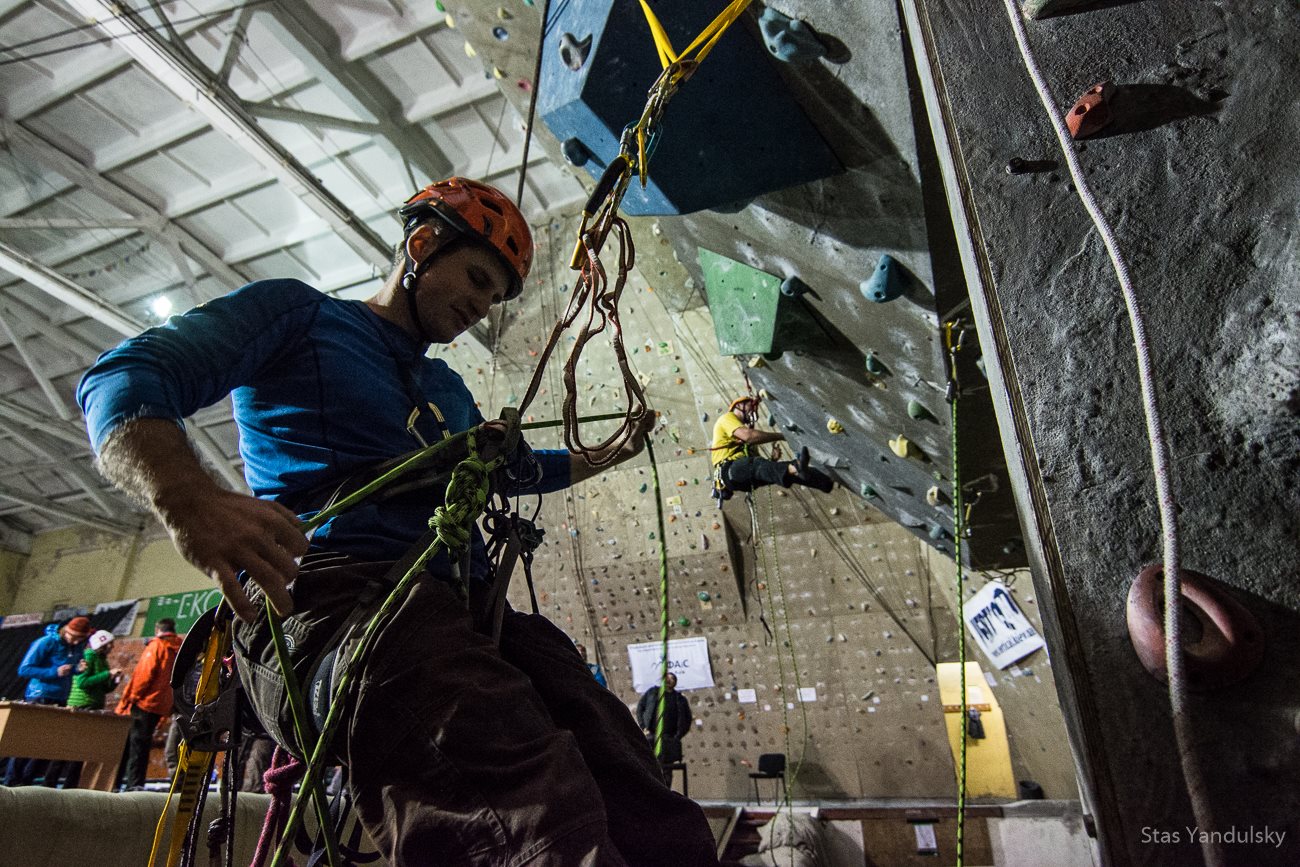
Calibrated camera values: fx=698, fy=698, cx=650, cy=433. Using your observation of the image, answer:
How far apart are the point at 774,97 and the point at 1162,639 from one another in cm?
132

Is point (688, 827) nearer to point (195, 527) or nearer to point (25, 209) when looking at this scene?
point (195, 527)

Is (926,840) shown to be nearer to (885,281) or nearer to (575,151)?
(885,281)

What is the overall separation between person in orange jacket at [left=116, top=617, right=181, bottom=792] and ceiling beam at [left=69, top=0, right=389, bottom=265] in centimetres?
375

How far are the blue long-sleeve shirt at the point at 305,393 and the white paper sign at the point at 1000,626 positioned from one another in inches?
181

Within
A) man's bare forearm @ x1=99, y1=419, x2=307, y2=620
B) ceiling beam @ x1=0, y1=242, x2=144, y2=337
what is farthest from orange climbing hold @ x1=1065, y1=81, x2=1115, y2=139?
ceiling beam @ x1=0, y1=242, x2=144, y2=337

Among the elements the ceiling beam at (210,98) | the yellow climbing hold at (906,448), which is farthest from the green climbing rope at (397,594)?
the ceiling beam at (210,98)

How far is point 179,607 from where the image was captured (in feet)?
38.8

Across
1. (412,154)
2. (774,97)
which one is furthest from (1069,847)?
(412,154)

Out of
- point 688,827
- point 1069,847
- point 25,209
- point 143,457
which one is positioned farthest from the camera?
point 25,209

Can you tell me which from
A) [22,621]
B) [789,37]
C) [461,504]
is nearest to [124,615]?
[22,621]

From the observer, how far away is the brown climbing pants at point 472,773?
70 centimetres

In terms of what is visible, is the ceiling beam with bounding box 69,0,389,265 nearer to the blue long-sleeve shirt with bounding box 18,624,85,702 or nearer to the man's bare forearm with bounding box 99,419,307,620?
the blue long-sleeve shirt with bounding box 18,624,85,702

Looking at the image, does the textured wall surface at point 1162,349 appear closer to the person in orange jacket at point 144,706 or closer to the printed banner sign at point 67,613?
the person in orange jacket at point 144,706

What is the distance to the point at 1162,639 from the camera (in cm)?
63
